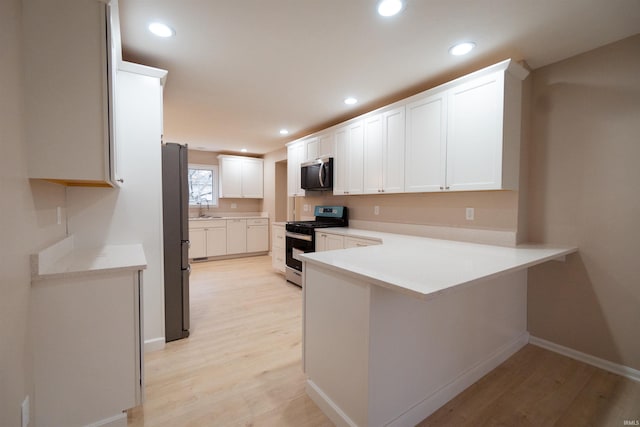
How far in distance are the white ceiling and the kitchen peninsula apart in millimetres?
1584

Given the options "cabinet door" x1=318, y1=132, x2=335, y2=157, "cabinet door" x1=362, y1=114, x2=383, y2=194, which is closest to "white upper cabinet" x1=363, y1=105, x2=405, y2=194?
"cabinet door" x1=362, y1=114, x2=383, y2=194

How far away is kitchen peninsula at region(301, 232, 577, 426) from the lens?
52.4 inches

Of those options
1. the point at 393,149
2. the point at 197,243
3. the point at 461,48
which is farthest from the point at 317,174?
the point at 197,243

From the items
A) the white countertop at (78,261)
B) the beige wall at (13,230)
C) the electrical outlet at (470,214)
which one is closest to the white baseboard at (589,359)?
the electrical outlet at (470,214)

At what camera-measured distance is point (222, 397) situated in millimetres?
1770

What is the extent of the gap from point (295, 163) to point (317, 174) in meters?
0.80

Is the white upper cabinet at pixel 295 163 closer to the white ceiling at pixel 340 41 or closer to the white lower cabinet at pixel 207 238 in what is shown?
the white ceiling at pixel 340 41

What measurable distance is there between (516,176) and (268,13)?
233 centimetres

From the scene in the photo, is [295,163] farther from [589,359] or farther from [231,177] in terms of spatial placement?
[589,359]

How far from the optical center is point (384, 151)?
3.16m

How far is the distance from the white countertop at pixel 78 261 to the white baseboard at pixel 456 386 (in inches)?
67.2

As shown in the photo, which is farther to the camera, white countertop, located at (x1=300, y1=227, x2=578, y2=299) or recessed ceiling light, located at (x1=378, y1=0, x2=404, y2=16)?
recessed ceiling light, located at (x1=378, y1=0, x2=404, y2=16)

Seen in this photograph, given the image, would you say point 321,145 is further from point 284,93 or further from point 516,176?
point 516,176

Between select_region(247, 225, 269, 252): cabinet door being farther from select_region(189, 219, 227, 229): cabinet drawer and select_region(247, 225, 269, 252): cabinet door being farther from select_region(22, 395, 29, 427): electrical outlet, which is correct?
select_region(22, 395, 29, 427): electrical outlet
